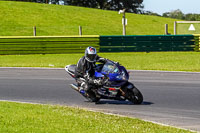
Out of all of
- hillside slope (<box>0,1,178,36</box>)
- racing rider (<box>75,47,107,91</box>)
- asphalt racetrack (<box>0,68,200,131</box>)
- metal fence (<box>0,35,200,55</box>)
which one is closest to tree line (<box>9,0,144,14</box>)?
hillside slope (<box>0,1,178,36</box>)

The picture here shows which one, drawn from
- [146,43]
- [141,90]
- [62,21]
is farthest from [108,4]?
[141,90]

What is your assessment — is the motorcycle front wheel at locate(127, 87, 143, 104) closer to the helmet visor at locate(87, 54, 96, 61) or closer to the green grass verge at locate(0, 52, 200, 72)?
the helmet visor at locate(87, 54, 96, 61)

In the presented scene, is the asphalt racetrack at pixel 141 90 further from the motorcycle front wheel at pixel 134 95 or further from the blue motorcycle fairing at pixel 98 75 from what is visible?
the blue motorcycle fairing at pixel 98 75

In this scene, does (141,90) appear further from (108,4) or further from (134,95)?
(108,4)

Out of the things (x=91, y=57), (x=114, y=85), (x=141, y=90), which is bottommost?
(x=141, y=90)

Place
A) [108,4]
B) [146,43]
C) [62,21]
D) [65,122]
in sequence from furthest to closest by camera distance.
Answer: [108,4] → [62,21] → [146,43] → [65,122]

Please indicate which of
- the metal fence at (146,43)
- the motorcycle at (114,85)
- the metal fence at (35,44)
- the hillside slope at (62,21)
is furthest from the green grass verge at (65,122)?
the hillside slope at (62,21)

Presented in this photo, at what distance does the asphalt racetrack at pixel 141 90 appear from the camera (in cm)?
1098

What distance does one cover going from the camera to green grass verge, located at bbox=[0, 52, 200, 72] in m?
21.9

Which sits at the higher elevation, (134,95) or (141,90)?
(134,95)

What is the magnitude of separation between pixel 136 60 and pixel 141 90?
1064cm

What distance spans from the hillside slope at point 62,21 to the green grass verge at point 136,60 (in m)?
19.5

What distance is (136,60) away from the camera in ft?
84.2

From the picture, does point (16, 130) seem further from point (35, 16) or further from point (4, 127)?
point (35, 16)
